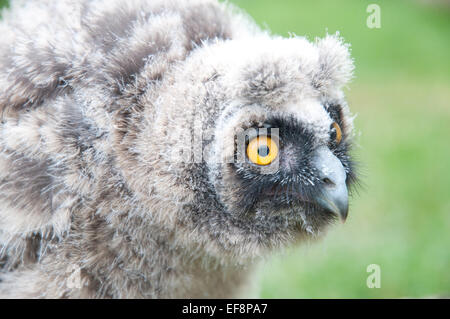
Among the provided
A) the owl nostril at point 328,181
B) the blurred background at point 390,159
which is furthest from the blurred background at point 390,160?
the owl nostril at point 328,181

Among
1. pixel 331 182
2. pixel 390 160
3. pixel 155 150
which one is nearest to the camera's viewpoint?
pixel 331 182

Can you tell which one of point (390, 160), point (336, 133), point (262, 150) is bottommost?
point (262, 150)

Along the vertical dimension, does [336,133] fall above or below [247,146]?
above

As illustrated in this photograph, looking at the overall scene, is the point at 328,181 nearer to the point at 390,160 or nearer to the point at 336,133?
the point at 336,133

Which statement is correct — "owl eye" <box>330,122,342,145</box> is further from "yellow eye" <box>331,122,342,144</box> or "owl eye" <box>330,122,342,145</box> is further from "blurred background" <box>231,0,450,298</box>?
"blurred background" <box>231,0,450,298</box>

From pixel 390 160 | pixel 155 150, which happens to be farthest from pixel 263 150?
pixel 390 160

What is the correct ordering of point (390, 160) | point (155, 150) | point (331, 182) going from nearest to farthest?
point (331, 182) → point (155, 150) → point (390, 160)

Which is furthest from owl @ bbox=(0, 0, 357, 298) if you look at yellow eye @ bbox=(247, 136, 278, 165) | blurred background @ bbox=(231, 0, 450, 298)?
blurred background @ bbox=(231, 0, 450, 298)

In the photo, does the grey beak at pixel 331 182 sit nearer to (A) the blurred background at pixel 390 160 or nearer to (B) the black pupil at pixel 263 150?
(B) the black pupil at pixel 263 150

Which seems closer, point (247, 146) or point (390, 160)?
point (247, 146)
